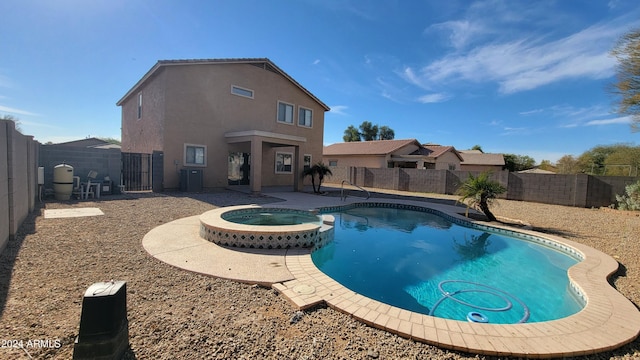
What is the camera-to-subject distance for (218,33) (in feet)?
40.5

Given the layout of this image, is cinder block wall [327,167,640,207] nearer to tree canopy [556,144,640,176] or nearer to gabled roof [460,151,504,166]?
tree canopy [556,144,640,176]

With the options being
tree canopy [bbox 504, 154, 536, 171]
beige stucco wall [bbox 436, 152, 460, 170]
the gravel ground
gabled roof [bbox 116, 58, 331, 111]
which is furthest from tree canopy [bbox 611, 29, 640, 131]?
tree canopy [bbox 504, 154, 536, 171]

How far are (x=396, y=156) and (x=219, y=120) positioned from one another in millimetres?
20490

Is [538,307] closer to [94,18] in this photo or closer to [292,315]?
[292,315]

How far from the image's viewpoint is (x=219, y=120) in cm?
1614

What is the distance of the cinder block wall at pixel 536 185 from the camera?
47.2 feet

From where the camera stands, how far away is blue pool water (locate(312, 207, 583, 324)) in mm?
4758

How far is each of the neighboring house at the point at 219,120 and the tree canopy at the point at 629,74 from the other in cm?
1438

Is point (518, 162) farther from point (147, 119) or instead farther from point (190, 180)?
point (147, 119)

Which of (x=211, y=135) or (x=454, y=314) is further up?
(x=211, y=135)

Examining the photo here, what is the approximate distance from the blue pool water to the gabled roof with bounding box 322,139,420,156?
68.6ft

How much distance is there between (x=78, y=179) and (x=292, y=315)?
44.2 feet

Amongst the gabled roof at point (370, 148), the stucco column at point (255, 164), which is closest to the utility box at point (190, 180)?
the stucco column at point (255, 164)

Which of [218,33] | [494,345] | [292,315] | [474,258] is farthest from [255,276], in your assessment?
[218,33]
